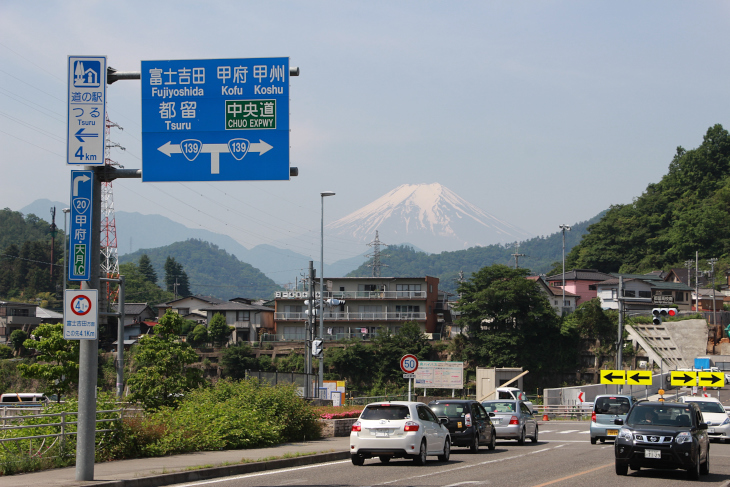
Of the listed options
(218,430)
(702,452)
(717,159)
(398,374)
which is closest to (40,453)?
(218,430)

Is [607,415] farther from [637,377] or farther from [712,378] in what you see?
[712,378]

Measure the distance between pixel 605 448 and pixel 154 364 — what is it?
2266 cm

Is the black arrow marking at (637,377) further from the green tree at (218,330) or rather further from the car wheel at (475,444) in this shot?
the green tree at (218,330)

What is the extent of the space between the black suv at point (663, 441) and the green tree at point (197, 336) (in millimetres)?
71280

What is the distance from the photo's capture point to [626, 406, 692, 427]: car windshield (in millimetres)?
14766

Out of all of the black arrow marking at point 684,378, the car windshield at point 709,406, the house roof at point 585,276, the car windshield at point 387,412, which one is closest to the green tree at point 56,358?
the car windshield at point 387,412

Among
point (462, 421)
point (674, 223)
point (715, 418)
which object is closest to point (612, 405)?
point (715, 418)

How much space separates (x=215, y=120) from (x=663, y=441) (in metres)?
10.4

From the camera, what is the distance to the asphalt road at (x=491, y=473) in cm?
1303

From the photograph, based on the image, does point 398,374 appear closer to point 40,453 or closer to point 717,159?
point 40,453

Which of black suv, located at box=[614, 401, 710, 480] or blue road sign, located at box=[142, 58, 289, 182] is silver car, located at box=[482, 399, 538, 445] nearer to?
black suv, located at box=[614, 401, 710, 480]

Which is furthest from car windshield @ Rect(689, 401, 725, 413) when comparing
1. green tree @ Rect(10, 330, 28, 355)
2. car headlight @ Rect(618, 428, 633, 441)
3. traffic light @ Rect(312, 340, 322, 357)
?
green tree @ Rect(10, 330, 28, 355)

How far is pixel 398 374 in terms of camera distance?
7256 cm

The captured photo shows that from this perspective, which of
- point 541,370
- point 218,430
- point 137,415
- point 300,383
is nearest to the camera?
point 137,415
